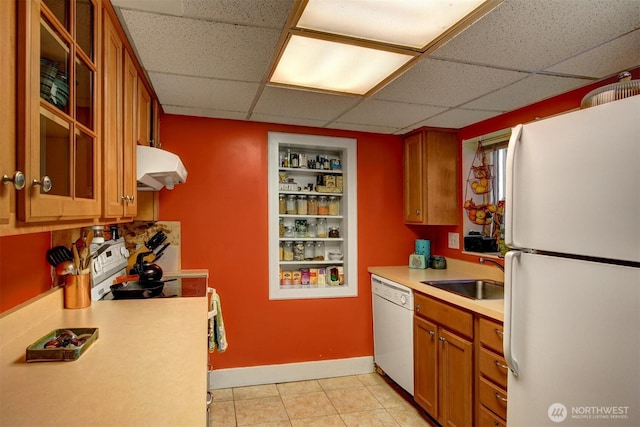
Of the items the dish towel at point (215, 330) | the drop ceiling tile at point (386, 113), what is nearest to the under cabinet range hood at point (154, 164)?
the dish towel at point (215, 330)

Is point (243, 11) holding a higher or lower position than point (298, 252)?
higher

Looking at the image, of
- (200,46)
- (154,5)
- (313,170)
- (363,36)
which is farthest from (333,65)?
(313,170)

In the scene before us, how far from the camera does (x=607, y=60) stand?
1761mm

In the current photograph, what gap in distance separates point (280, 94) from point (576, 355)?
6.62ft

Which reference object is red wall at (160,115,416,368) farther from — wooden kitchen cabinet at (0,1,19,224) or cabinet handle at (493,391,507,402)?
wooden kitchen cabinet at (0,1,19,224)

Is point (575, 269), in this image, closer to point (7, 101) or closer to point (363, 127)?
point (7, 101)

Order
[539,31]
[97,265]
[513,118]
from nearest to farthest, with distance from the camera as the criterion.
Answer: [539,31] → [97,265] → [513,118]

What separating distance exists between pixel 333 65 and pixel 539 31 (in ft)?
3.01

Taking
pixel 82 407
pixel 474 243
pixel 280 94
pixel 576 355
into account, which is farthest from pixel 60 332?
pixel 474 243

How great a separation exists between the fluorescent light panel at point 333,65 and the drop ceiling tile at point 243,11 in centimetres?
15

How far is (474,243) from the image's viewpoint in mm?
2965

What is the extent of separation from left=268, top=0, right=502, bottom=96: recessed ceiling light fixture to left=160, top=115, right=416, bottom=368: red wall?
42.7 inches

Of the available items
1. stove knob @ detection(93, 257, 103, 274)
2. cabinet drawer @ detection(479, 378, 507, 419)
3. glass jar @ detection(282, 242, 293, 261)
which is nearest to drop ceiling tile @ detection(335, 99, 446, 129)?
glass jar @ detection(282, 242, 293, 261)

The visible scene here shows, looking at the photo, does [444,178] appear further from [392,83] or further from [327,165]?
[392,83]
